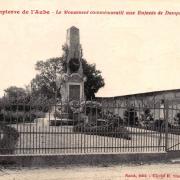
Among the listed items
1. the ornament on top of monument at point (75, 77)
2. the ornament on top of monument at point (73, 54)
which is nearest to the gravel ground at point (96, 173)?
the ornament on top of monument at point (75, 77)

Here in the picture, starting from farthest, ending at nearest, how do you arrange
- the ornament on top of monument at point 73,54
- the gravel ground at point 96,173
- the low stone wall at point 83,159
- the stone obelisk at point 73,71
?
1. the ornament on top of monument at point 73,54
2. the stone obelisk at point 73,71
3. the low stone wall at point 83,159
4. the gravel ground at point 96,173

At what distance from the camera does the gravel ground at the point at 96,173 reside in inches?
397

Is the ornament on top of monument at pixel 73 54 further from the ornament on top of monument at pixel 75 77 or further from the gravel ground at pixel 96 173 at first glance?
the gravel ground at pixel 96 173

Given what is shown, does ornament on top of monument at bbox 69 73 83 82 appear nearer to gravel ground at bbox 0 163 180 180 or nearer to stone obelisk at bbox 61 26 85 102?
stone obelisk at bbox 61 26 85 102

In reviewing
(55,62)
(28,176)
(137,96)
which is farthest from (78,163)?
(55,62)

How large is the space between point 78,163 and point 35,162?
1.27m

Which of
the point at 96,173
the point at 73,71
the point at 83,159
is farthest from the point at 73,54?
the point at 96,173

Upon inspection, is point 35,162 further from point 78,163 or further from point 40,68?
point 40,68

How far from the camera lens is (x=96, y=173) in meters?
10.7

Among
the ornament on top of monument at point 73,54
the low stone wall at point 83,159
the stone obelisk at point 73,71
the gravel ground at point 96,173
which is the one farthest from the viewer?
the ornament on top of monument at point 73,54

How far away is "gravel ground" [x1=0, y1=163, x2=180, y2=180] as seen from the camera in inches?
397

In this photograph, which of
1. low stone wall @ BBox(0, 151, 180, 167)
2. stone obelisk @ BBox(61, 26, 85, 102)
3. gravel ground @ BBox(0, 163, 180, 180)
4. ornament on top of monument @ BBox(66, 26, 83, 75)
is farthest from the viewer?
ornament on top of monument @ BBox(66, 26, 83, 75)

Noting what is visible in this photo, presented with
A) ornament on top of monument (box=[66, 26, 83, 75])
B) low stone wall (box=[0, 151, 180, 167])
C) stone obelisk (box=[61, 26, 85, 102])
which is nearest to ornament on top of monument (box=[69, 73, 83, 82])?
stone obelisk (box=[61, 26, 85, 102])

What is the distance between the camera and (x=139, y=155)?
497 inches
